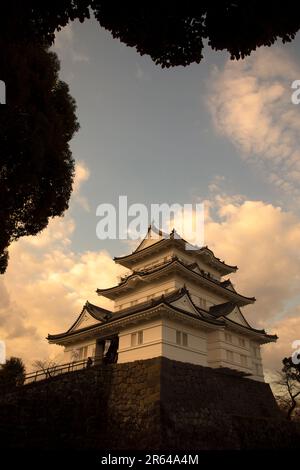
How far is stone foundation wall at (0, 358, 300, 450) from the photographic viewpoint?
19156mm

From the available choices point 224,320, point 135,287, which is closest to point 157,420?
point 224,320

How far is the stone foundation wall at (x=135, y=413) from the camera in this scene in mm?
19156

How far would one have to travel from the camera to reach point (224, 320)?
25.1 m

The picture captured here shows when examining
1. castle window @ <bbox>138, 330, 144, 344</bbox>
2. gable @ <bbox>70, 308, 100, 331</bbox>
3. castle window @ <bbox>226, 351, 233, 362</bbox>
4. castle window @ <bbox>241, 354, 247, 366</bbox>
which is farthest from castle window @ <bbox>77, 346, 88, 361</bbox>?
castle window @ <bbox>241, 354, 247, 366</bbox>

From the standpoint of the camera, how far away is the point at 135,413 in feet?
65.3

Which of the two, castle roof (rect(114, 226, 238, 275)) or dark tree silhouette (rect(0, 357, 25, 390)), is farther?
dark tree silhouette (rect(0, 357, 25, 390))

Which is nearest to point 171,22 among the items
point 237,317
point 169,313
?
point 169,313

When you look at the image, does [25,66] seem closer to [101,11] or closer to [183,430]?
[101,11]

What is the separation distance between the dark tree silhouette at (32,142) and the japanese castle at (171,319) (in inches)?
435

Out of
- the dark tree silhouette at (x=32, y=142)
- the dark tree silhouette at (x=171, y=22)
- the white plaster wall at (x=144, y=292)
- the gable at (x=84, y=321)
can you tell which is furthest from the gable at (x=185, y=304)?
the dark tree silhouette at (x=171, y=22)

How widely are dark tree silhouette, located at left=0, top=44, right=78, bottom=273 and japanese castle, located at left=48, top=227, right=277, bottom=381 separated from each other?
11.0 meters

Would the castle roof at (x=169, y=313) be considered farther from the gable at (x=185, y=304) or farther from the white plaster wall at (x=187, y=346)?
the white plaster wall at (x=187, y=346)

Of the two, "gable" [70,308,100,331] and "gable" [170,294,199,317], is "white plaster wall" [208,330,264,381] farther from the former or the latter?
"gable" [70,308,100,331]

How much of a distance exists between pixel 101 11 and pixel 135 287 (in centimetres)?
2429
